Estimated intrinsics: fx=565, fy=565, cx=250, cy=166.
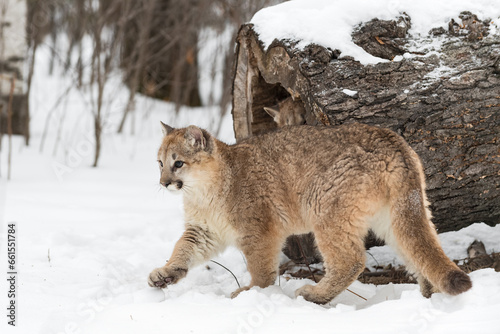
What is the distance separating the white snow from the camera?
16.2 ft

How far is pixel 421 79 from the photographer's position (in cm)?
482

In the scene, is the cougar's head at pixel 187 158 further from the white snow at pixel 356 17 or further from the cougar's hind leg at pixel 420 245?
the cougar's hind leg at pixel 420 245

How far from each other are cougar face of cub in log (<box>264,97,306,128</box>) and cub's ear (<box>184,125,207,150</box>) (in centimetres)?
147

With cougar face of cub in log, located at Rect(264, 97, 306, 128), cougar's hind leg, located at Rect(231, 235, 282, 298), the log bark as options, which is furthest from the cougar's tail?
cougar face of cub in log, located at Rect(264, 97, 306, 128)

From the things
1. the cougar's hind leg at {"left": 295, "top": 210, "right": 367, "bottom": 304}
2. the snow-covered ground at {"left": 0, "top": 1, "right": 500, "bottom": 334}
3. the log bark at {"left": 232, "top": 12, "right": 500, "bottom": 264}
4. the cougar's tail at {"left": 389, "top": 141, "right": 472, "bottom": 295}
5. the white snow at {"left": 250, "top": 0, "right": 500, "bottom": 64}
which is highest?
the white snow at {"left": 250, "top": 0, "right": 500, "bottom": 64}

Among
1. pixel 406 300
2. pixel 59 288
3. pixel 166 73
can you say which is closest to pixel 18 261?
pixel 59 288

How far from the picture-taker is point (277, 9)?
220 inches

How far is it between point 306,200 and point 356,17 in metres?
1.85

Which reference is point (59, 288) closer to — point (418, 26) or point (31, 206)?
point (31, 206)

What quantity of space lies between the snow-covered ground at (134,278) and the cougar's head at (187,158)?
91cm

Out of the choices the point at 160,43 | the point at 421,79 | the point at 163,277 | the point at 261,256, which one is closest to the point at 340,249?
the point at 261,256

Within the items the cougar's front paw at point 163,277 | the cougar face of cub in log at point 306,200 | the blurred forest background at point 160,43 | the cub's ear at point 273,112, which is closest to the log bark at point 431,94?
the cougar face of cub in log at point 306,200

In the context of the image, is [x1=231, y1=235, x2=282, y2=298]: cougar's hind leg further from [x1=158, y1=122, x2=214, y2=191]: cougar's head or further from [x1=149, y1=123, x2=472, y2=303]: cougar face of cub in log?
[x1=158, y1=122, x2=214, y2=191]: cougar's head

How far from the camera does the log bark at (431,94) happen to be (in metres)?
4.76
